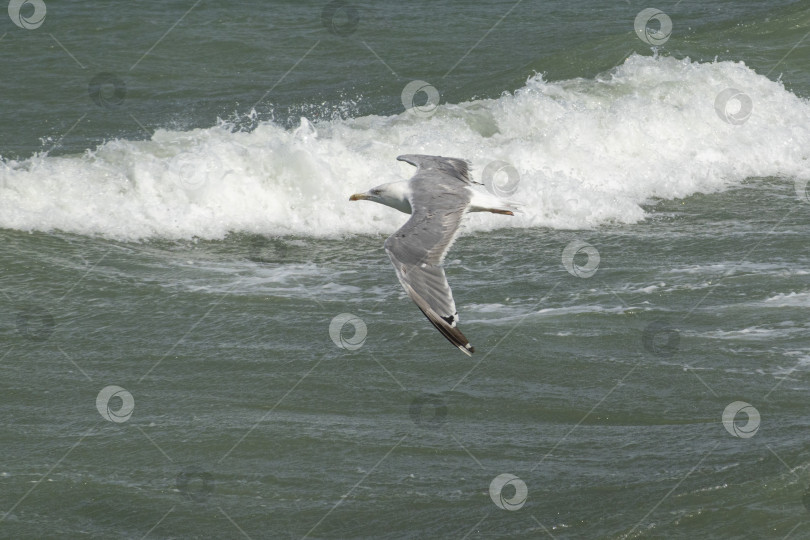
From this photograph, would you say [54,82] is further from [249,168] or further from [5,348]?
[5,348]

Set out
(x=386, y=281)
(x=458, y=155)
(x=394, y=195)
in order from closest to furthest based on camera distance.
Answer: (x=394, y=195), (x=386, y=281), (x=458, y=155)

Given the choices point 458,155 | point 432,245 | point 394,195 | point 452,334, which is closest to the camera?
point 452,334

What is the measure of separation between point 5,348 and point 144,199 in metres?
3.50

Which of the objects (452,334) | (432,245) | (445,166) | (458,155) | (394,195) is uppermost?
(458,155)

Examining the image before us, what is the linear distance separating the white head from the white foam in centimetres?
286

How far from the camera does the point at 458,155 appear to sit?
12102 millimetres

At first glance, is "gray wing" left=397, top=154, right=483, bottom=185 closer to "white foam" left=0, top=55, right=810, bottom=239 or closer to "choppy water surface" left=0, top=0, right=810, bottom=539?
"choppy water surface" left=0, top=0, right=810, bottom=539

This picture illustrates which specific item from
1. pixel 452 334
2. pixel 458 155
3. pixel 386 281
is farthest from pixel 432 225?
pixel 458 155

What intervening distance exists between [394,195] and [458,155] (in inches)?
194

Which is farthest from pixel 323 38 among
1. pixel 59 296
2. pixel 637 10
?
pixel 59 296

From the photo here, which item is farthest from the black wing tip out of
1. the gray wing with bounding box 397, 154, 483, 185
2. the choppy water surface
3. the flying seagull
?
the gray wing with bounding box 397, 154, 483, 185

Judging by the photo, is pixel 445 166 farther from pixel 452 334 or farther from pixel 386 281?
pixel 452 334

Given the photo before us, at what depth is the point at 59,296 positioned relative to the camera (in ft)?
27.3

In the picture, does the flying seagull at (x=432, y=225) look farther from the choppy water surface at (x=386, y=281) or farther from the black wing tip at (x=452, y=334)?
the choppy water surface at (x=386, y=281)
